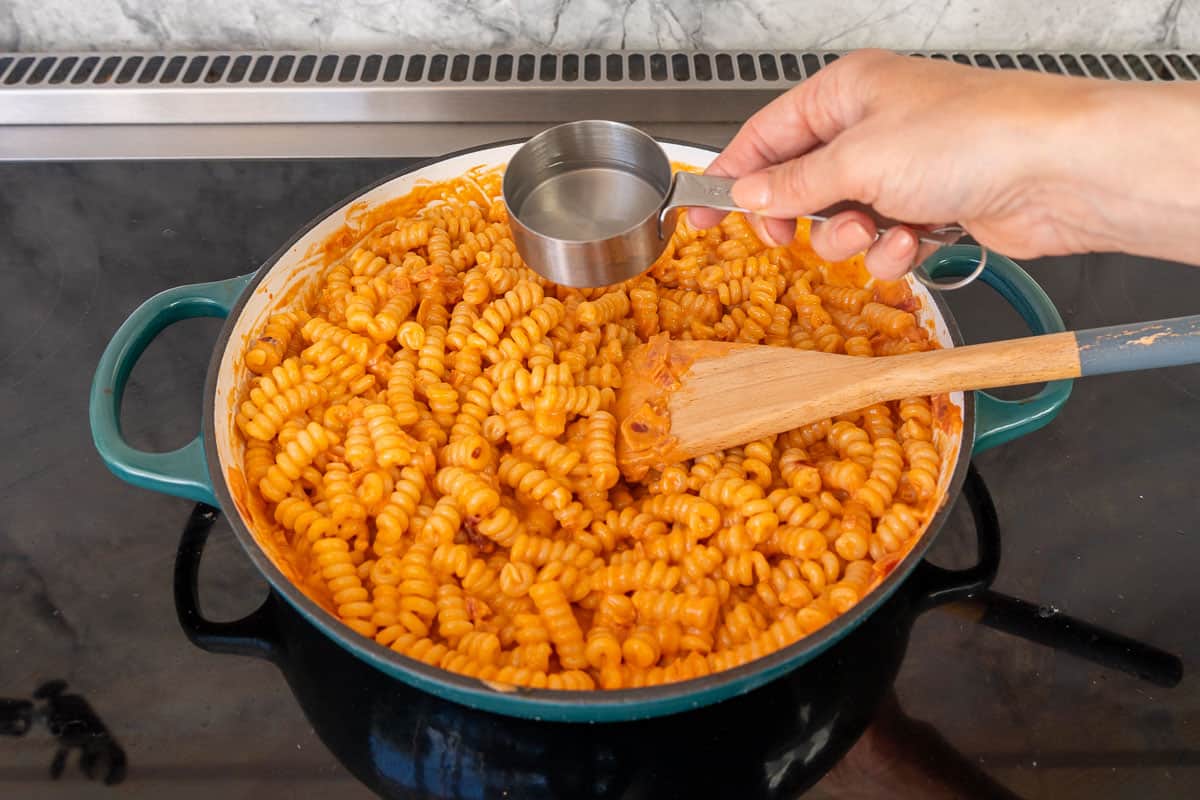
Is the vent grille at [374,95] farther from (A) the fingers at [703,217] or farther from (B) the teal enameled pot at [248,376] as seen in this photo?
(A) the fingers at [703,217]

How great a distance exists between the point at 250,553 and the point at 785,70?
144cm

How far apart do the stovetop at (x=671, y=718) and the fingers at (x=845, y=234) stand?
49 centimetres

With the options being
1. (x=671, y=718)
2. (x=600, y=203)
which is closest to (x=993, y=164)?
(x=600, y=203)

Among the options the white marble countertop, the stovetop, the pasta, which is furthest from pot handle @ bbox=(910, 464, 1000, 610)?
the white marble countertop

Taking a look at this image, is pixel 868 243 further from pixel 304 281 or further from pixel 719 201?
pixel 304 281

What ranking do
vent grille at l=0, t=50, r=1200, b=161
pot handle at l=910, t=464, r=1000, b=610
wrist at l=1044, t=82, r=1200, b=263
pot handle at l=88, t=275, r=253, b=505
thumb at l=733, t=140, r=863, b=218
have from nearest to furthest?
wrist at l=1044, t=82, r=1200, b=263
thumb at l=733, t=140, r=863, b=218
pot handle at l=88, t=275, r=253, b=505
pot handle at l=910, t=464, r=1000, b=610
vent grille at l=0, t=50, r=1200, b=161

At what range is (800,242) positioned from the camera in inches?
64.1

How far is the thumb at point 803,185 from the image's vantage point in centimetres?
111

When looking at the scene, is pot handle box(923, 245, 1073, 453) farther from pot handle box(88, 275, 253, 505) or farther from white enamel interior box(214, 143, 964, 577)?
pot handle box(88, 275, 253, 505)

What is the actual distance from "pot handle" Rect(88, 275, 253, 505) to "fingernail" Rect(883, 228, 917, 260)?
91 cm

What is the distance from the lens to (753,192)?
3.84 feet

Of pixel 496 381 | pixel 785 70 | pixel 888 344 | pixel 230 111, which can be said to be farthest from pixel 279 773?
pixel 785 70

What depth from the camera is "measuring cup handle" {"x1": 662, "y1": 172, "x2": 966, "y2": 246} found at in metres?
1.21

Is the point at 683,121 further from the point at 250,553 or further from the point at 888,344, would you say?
the point at 250,553
